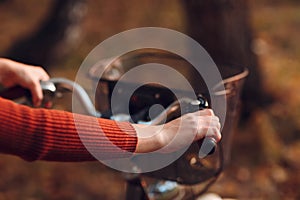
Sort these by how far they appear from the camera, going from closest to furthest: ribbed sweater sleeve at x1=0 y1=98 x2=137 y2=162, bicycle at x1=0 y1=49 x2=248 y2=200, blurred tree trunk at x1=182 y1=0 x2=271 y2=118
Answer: ribbed sweater sleeve at x1=0 y1=98 x2=137 y2=162
bicycle at x1=0 y1=49 x2=248 y2=200
blurred tree trunk at x1=182 y1=0 x2=271 y2=118

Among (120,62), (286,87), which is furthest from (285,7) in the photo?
(120,62)

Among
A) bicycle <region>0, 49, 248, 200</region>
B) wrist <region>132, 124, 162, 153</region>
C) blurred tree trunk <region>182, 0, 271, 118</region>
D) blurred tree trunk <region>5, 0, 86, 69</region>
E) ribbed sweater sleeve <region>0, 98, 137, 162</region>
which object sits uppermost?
ribbed sweater sleeve <region>0, 98, 137, 162</region>

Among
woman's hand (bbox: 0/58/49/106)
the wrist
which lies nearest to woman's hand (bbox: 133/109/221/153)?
the wrist

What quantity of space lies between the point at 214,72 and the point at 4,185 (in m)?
2.24

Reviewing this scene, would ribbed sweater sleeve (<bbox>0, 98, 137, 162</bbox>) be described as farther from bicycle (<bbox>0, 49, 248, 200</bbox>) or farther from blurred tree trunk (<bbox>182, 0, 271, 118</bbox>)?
blurred tree trunk (<bbox>182, 0, 271, 118</bbox>)

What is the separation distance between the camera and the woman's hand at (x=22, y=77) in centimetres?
208

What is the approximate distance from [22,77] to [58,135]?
655mm

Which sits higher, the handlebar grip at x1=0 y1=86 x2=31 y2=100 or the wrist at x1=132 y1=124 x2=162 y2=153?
the wrist at x1=132 y1=124 x2=162 y2=153

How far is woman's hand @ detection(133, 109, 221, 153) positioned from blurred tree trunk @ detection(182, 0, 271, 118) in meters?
2.06

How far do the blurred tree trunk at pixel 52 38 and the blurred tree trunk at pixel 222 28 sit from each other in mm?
1712

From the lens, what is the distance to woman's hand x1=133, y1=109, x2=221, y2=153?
163 cm

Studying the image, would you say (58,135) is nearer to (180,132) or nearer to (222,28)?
(180,132)

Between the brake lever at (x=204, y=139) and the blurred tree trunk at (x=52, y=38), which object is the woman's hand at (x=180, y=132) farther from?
the blurred tree trunk at (x=52, y=38)

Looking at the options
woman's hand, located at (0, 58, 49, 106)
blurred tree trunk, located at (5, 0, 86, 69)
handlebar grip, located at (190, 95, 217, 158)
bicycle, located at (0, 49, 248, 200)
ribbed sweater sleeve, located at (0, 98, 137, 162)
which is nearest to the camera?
ribbed sweater sleeve, located at (0, 98, 137, 162)
